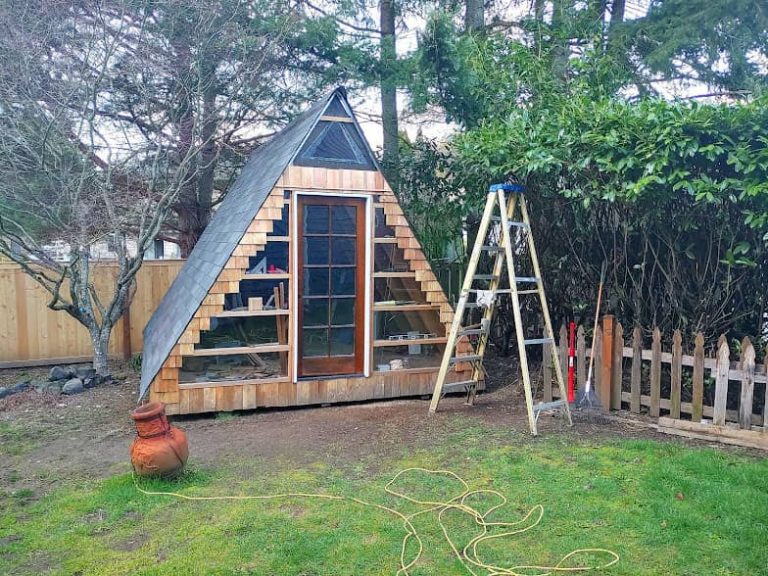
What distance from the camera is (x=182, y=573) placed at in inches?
113

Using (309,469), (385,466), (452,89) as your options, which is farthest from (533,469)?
(452,89)

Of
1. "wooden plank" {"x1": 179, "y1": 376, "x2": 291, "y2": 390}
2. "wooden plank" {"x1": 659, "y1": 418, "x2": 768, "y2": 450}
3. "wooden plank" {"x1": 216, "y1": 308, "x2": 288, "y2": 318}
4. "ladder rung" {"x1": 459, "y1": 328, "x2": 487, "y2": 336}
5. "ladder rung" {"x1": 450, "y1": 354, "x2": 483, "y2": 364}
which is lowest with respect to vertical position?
"wooden plank" {"x1": 659, "y1": 418, "x2": 768, "y2": 450}

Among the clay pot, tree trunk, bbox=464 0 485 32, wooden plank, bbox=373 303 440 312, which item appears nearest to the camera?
the clay pot

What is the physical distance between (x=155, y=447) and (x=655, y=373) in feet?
13.6

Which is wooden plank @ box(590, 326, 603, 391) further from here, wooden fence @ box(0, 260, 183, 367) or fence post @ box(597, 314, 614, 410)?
wooden fence @ box(0, 260, 183, 367)

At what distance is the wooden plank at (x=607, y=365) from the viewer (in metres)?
5.44

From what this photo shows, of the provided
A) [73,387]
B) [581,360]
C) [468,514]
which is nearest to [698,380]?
[581,360]

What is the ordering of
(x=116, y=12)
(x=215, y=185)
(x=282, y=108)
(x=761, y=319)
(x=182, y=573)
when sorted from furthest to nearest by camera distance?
(x=215, y=185), (x=282, y=108), (x=116, y=12), (x=761, y=319), (x=182, y=573)

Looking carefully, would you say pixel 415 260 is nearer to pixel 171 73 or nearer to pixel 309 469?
pixel 309 469

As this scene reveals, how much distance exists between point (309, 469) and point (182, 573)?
1.48m

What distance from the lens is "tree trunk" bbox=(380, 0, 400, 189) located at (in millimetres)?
9156

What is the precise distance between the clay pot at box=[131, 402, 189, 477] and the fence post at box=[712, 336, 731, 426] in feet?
13.7

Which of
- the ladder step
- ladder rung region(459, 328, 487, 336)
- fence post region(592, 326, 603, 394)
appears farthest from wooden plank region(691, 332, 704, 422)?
the ladder step

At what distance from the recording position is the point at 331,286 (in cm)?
604
